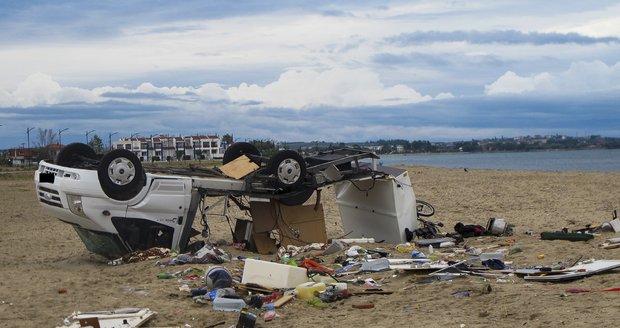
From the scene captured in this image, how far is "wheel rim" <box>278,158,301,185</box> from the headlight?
9.93 feet

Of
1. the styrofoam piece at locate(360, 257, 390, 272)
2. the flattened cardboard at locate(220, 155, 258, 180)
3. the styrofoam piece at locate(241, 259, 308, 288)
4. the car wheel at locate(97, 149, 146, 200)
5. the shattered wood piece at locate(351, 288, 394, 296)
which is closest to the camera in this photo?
the shattered wood piece at locate(351, 288, 394, 296)

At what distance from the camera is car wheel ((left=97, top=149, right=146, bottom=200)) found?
12211 millimetres

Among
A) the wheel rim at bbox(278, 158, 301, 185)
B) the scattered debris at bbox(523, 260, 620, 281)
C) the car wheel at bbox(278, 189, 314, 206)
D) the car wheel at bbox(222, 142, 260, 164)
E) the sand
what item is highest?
the car wheel at bbox(222, 142, 260, 164)

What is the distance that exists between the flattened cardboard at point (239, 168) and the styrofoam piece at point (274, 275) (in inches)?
132

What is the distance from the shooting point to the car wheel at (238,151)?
1505cm

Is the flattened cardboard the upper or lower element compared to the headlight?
upper

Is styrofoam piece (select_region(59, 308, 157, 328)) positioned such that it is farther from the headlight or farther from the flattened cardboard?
the flattened cardboard

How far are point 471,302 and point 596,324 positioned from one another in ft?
5.71

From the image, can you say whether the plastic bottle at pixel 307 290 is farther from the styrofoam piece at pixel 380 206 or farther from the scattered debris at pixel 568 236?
the scattered debris at pixel 568 236

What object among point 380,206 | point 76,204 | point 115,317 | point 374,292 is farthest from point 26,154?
point 115,317

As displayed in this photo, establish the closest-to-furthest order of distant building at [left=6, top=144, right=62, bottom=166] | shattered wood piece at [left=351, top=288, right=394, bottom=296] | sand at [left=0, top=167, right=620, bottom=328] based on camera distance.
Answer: sand at [left=0, top=167, right=620, bottom=328] → shattered wood piece at [left=351, top=288, right=394, bottom=296] → distant building at [left=6, top=144, right=62, bottom=166]

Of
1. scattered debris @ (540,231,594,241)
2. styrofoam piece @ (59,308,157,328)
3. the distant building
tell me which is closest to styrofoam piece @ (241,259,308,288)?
styrofoam piece @ (59,308,157,328)

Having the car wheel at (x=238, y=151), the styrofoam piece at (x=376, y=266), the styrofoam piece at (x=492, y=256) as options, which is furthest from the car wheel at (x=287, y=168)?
the styrofoam piece at (x=492, y=256)

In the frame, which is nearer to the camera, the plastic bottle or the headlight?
the plastic bottle
